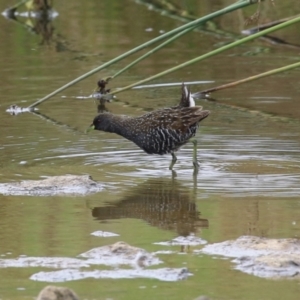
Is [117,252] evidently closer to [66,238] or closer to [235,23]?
[66,238]

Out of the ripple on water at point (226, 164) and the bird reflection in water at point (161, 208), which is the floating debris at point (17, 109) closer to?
the ripple on water at point (226, 164)

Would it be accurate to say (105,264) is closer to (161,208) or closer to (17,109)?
(161,208)

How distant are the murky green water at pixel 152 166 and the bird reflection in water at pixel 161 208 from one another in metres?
0.01

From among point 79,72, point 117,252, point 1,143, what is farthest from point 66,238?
point 79,72

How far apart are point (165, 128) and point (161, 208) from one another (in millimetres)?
1701

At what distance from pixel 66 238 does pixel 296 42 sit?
876 centimetres

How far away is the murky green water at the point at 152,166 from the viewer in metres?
5.26

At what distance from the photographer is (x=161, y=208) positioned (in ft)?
23.0

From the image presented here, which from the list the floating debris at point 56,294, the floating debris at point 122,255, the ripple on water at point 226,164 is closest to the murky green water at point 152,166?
the ripple on water at point 226,164

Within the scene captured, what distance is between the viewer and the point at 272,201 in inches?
273

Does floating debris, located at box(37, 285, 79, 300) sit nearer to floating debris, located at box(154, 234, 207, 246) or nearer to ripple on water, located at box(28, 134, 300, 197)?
floating debris, located at box(154, 234, 207, 246)

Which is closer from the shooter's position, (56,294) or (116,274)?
(56,294)

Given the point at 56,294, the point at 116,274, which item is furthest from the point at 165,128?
the point at 56,294

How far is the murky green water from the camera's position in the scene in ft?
17.3
